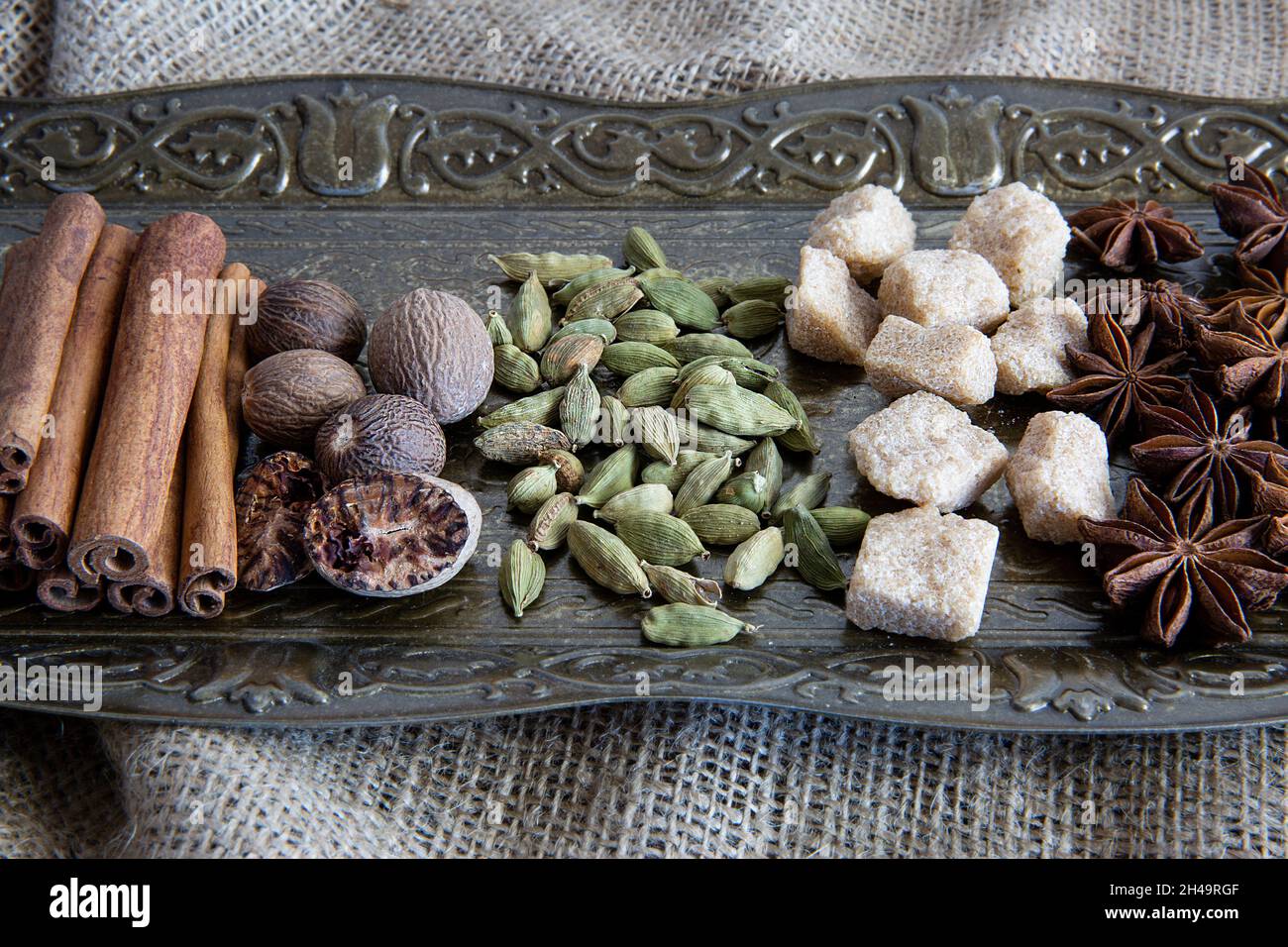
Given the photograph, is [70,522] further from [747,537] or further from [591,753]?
[747,537]

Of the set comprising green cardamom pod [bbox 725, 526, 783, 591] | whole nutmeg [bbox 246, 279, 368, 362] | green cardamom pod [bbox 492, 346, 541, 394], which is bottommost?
green cardamom pod [bbox 725, 526, 783, 591]

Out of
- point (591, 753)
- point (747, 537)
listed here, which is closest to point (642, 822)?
point (591, 753)

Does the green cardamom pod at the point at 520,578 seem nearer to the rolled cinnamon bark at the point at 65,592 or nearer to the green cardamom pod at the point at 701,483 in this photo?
the green cardamom pod at the point at 701,483

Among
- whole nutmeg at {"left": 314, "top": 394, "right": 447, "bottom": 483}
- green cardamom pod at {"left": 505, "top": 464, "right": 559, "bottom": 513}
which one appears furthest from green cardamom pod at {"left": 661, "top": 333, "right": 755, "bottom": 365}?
whole nutmeg at {"left": 314, "top": 394, "right": 447, "bottom": 483}

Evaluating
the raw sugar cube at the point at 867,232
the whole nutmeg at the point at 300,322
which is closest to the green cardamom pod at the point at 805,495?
the raw sugar cube at the point at 867,232

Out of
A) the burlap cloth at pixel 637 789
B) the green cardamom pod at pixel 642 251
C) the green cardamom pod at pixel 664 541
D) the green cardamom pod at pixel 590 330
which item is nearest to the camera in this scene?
the burlap cloth at pixel 637 789

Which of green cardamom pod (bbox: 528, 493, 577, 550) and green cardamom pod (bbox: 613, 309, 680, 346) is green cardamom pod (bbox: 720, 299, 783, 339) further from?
green cardamom pod (bbox: 528, 493, 577, 550)
